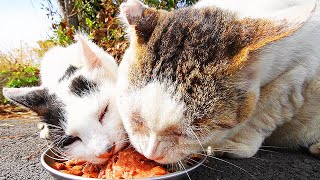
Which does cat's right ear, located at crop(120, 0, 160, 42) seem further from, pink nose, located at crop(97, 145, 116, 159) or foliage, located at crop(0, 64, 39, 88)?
foliage, located at crop(0, 64, 39, 88)

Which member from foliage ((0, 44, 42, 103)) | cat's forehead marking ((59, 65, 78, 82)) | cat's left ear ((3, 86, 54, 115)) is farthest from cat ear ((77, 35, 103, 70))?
foliage ((0, 44, 42, 103))

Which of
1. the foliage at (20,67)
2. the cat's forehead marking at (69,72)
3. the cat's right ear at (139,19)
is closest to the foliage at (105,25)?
the foliage at (20,67)

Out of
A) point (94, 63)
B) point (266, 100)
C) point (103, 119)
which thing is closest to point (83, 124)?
point (103, 119)

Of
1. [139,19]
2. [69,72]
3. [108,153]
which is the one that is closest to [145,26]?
[139,19]

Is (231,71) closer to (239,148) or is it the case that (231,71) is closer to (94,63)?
(239,148)

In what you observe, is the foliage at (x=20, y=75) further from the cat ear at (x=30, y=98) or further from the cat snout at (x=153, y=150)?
the cat snout at (x=153, y=150)
